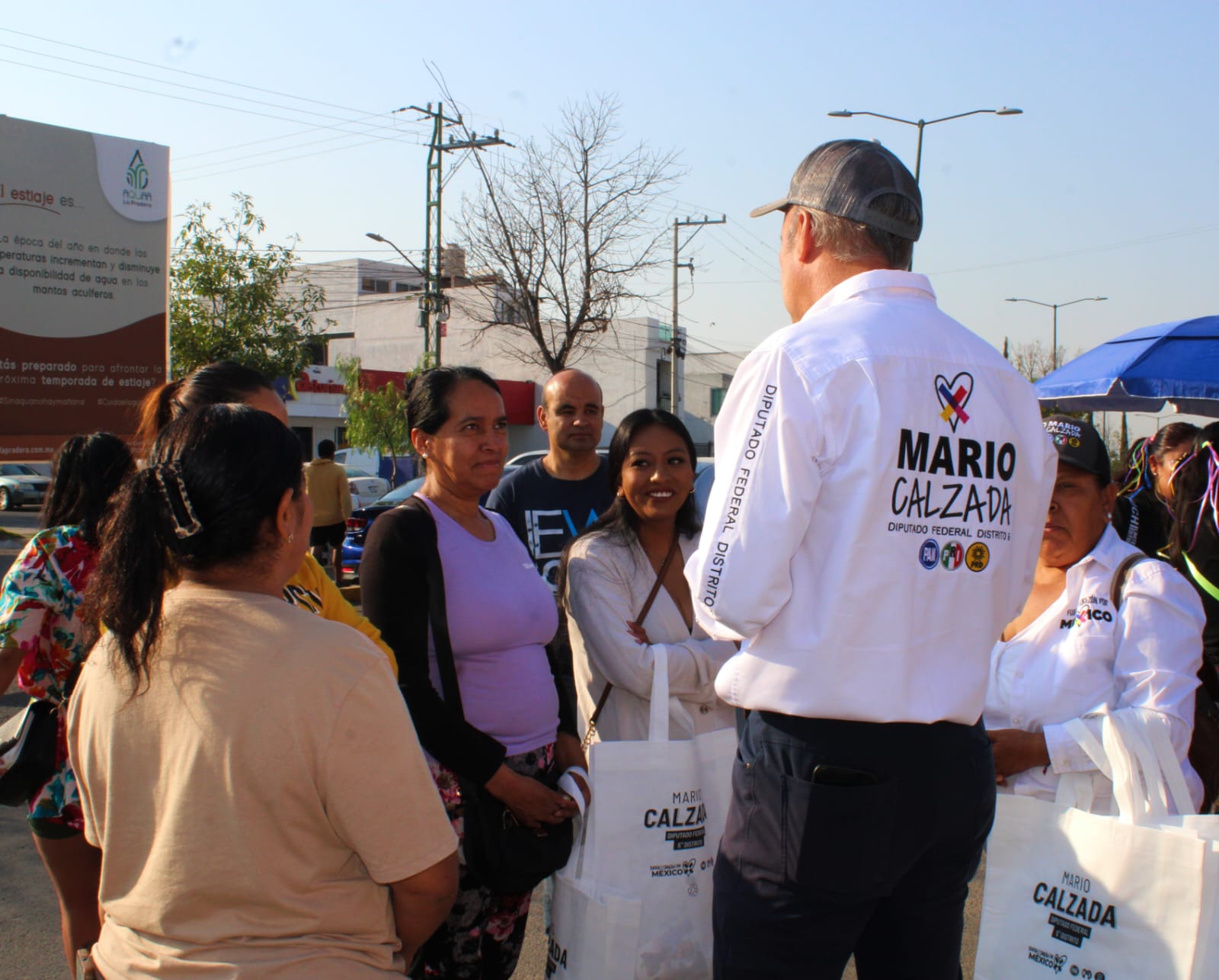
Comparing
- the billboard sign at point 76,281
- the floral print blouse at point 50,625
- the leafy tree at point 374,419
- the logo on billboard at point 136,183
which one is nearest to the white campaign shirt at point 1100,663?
the floral print blouse at point 50,625

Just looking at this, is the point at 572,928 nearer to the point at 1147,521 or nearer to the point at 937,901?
the point at 937,901

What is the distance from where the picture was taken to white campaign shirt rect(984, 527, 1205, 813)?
8.38 ft

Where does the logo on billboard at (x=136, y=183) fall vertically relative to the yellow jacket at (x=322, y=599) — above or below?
above

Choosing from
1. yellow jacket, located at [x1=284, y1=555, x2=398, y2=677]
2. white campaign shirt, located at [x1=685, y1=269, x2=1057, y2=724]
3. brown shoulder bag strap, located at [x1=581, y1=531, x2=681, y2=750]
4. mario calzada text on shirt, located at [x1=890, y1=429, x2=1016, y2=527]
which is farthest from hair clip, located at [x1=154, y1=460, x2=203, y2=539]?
brown shoulder bag strap, located at [x1=581, y1=531, x2=681, y2=750]

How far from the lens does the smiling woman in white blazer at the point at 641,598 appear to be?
2.84 metres

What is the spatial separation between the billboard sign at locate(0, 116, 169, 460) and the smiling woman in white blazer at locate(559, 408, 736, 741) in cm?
632

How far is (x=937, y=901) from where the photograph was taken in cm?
189

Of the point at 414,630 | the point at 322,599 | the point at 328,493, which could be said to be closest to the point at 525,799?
the point at 414,630

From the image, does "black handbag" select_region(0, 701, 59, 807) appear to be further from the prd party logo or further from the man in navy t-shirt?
the prd party logo

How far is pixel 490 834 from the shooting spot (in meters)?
2.53

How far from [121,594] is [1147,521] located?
18.6 ft

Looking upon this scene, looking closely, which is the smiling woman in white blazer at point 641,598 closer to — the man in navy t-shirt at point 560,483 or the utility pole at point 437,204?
the man in navy t-shirt at point 560,483

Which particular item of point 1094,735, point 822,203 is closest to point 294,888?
point 822,203

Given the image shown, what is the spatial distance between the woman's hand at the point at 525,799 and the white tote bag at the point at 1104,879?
109 centimetres
